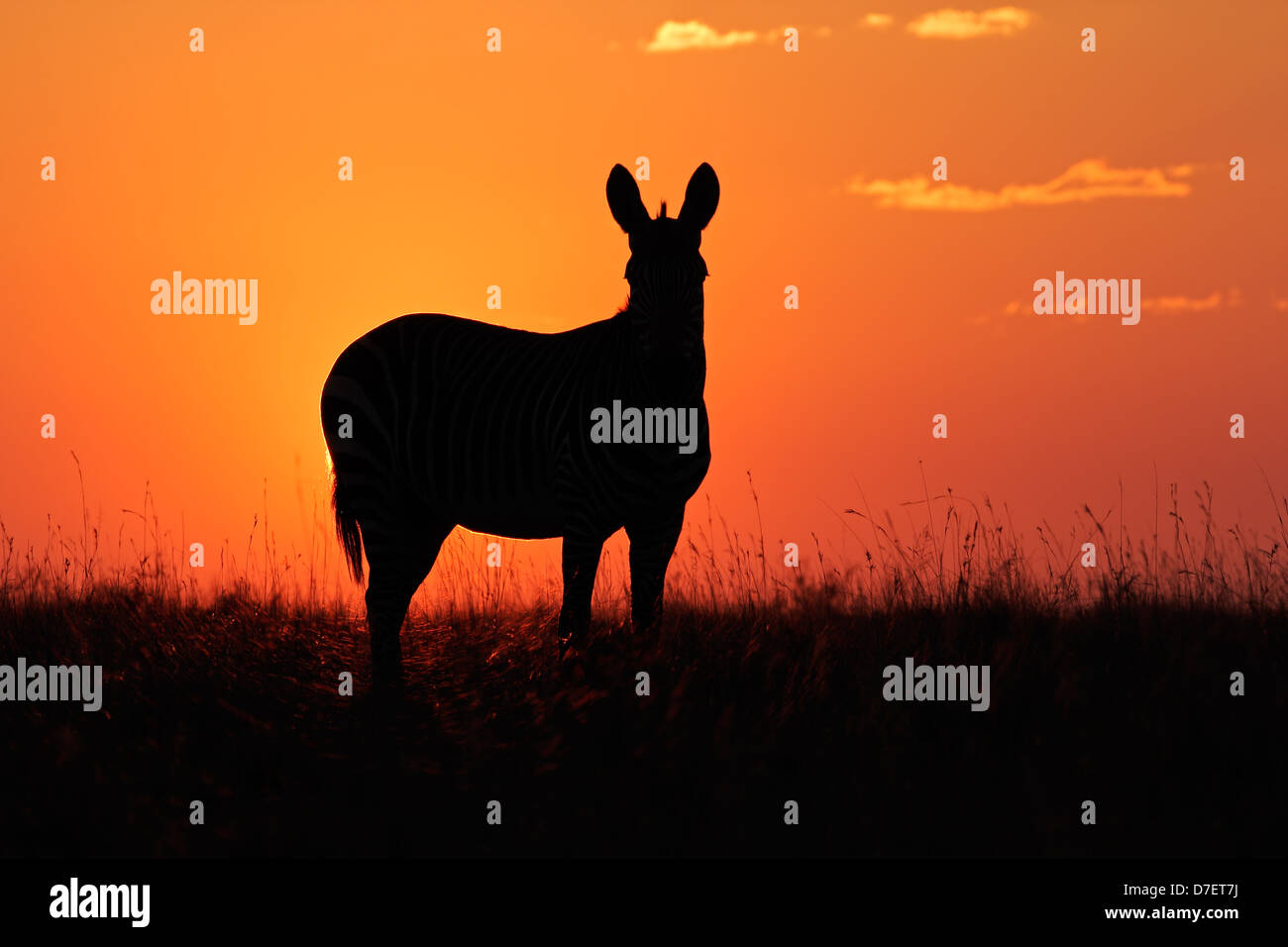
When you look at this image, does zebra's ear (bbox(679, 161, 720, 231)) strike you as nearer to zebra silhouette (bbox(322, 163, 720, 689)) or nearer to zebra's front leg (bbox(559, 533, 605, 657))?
zebra silhouette (bbox(322, 163, 720, 689))

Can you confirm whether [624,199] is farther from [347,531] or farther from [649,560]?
[347,531]

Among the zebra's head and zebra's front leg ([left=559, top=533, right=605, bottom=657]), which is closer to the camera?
the zebra's head

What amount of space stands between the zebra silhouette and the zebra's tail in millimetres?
11

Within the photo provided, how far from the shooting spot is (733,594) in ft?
35.6

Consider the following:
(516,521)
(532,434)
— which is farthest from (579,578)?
(532,434)

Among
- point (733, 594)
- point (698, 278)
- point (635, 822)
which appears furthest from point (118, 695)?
point (733, 594)

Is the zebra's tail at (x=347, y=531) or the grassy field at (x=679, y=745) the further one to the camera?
the zebra's tail at (x=347, y=531)

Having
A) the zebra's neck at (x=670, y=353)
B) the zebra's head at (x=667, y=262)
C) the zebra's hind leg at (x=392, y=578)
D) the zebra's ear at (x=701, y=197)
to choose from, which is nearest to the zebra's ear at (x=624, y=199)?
the zebra's head at (x=667, y=262)

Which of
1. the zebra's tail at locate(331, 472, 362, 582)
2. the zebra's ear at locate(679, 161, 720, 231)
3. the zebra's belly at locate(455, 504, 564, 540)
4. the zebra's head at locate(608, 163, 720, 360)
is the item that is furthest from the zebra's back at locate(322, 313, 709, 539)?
the zebra's ear at locate(679, 161, 720, 231)

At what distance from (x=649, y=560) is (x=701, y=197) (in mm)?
2422

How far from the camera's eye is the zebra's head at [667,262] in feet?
26.3

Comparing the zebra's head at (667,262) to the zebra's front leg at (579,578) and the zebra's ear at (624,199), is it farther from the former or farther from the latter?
the zebra's front leg at (579,578)

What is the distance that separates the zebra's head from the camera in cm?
803
